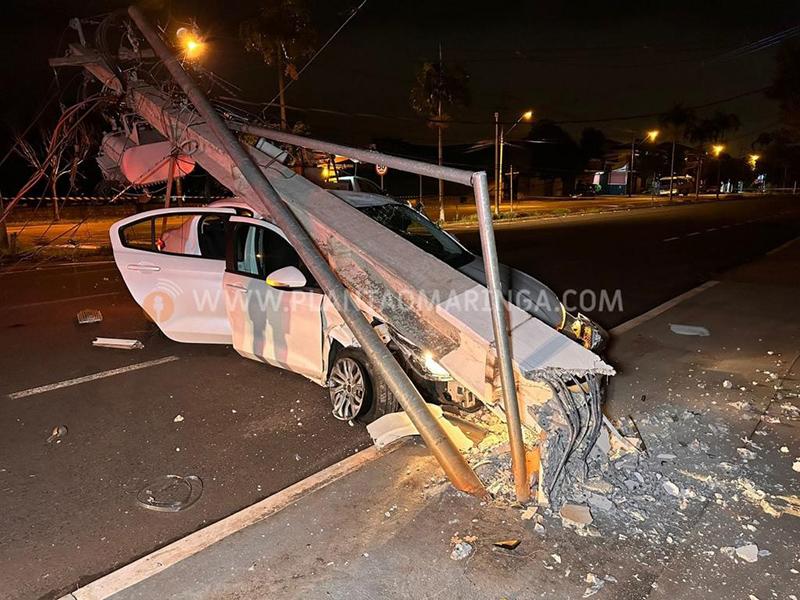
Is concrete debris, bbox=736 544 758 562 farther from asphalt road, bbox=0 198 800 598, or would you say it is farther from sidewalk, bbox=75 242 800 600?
asphalt road, bbox=0 198 800 598

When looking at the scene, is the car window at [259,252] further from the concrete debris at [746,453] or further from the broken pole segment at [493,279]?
the concrete debris at [746,453]

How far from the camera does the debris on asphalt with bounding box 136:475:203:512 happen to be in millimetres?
3564

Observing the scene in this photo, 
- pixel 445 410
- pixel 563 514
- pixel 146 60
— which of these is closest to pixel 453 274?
pixel 445 410

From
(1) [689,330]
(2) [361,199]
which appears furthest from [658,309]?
(2) [361,199]

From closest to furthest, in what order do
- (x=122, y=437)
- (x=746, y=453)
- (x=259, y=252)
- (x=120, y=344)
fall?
(x=746, y=453) < (x=122, y=437) < (x=259, y=252) < (x=120, y=344)

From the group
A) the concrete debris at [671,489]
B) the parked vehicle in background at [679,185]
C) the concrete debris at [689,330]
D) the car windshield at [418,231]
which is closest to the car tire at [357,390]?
the car windshield at [418,231]

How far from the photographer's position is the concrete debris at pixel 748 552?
9.46 ft

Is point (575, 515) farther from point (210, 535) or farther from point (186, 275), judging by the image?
point (186, 275)

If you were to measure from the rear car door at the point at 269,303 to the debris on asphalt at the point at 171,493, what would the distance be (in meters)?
1.43

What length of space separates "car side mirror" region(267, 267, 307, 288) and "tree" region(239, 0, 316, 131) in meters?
21.6

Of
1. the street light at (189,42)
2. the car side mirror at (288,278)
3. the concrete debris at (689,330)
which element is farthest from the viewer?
the concrete debris at (689,330)

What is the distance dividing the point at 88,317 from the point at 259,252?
13.7 feet

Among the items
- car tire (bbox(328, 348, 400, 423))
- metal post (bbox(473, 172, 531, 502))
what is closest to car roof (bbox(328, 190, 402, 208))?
car tire (bbox(328, 348, 400, 423))

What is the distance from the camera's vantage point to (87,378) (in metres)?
5.85
